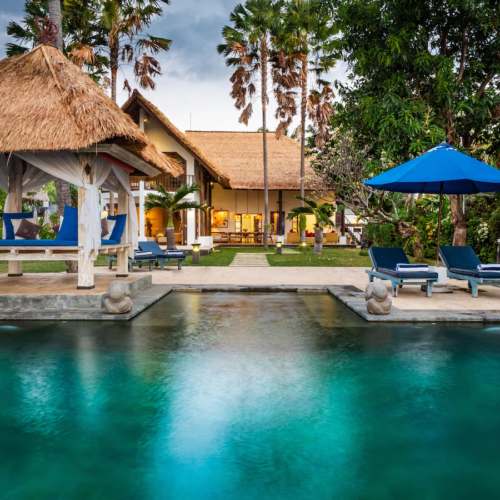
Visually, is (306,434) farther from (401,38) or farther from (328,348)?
(401,38)

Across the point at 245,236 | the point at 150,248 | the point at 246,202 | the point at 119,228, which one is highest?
the point at 246,202

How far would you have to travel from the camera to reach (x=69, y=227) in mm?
8031

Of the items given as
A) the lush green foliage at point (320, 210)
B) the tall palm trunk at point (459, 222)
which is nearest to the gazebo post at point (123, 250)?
the tall palm trunk at point (459, 222)

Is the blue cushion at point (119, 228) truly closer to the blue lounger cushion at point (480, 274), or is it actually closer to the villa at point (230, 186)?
the blue lounger cushion at point (480, 274)

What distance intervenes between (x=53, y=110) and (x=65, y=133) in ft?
2.14

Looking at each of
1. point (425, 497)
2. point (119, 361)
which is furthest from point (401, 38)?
point (425, 497)

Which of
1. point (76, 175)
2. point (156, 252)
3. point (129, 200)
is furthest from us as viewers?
point (156, 252)

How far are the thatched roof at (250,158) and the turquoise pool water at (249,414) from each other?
73.7 feet

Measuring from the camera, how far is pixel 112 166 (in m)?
8.59

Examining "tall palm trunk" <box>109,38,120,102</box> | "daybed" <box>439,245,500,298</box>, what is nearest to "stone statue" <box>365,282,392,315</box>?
"daybed" <box>439,245,500,298</box>

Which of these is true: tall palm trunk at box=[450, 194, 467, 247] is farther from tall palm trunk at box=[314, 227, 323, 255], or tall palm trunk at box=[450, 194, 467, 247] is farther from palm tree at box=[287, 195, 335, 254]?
tall palm trunk at box=[314, 227, 323, 255]

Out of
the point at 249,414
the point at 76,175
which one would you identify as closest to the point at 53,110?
the point at 76,175

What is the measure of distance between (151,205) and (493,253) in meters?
Answer: 11.8

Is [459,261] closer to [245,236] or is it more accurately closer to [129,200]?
[129,200]
